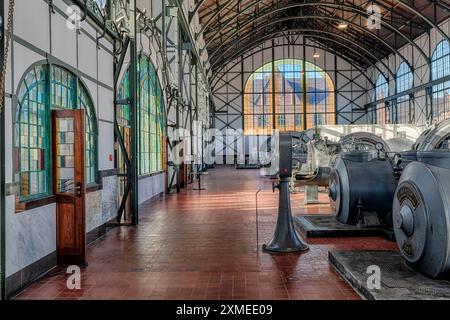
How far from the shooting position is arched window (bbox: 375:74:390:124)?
35.6m

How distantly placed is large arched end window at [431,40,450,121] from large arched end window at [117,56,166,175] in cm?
1620

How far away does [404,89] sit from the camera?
31797mm

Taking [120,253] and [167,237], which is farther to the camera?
[167,237]

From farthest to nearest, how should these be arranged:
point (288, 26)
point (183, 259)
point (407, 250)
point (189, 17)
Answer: point (288, 26), point (189, 17), point (183, 259), point (407, 250)

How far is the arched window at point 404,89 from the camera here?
30641 millimetres

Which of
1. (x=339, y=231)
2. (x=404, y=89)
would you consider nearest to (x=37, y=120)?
(x=339, y=231)

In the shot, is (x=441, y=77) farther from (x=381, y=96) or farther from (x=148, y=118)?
(x=148, y=118)

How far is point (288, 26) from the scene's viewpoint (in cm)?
3734

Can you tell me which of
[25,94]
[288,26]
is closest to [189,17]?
[25,94]

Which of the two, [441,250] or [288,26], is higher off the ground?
[288,26]

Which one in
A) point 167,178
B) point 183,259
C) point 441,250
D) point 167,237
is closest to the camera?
point 441,250

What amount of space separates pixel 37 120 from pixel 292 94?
35447 mm

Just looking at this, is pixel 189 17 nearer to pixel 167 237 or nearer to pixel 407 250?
pixel 167 237

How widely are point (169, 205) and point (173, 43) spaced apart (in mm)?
7327
